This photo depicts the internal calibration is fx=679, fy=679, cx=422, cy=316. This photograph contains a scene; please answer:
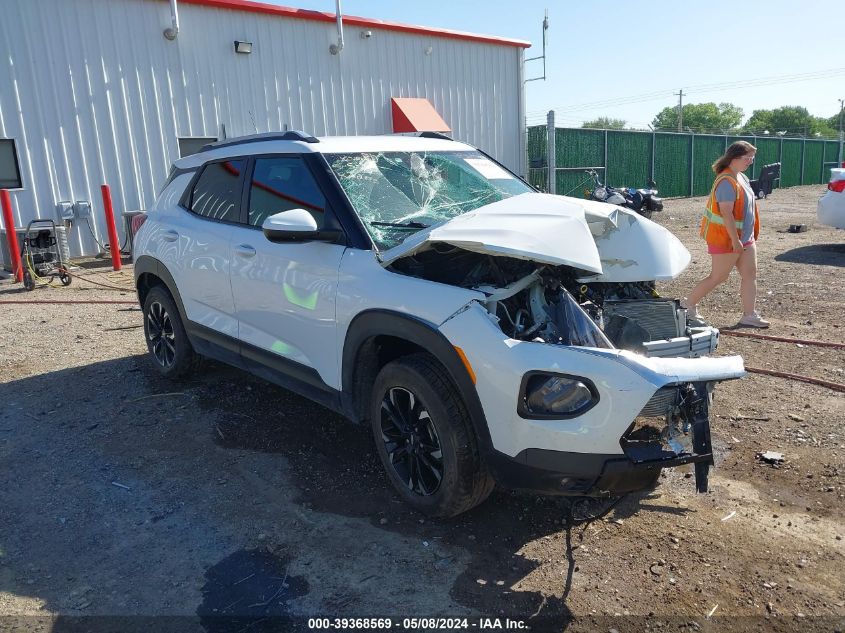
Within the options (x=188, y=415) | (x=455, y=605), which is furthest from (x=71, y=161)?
(x=455, y=605)

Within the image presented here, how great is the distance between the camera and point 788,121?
9456 cm

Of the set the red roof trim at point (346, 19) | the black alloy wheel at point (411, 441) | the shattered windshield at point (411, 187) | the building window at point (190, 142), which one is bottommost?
the black alloy wheel at point (411, 441)

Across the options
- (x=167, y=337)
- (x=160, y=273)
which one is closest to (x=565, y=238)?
(x=160, y=273)

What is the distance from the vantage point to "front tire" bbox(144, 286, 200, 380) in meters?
5.30

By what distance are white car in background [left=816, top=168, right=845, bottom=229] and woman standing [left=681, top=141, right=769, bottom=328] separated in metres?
5.22

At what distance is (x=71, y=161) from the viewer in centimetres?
1195

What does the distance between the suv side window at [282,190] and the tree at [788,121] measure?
99.6 m

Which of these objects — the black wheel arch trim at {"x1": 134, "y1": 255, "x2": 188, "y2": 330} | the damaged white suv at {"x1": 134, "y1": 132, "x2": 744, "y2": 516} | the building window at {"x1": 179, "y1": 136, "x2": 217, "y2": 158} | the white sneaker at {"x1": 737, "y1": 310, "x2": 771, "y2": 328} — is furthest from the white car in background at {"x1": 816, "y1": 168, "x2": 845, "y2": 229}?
the building window at {"x1": 179, "y1": 136, "x2": 217, "y2": 158}

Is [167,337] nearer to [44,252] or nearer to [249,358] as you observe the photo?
[249,358]

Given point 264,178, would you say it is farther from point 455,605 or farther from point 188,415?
point 455,605

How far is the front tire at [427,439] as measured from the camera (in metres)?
3.09

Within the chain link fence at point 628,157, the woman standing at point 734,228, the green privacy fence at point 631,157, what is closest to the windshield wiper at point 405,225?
the woman standing at point 734,228

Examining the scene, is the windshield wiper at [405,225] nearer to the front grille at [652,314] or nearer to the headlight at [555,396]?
the front grille at [652,314]

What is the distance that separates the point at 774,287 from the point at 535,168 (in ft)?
38.8
